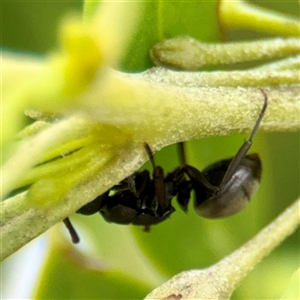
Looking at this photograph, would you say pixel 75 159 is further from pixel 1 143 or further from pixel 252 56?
pixel 252 56

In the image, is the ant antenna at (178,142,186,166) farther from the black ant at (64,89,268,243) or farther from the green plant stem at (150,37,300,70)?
the green plant stem at (150,37,300,70)

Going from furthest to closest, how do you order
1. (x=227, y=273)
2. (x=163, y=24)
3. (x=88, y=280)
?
1. (x=88, y=280)
2. (x=163, y=24)
3. (x=227, y=273)

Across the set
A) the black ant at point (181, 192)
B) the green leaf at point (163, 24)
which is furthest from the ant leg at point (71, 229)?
the green leaf at point (163, 24)

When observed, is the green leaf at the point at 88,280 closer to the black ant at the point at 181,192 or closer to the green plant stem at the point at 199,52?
the black ant at the point at 181,192

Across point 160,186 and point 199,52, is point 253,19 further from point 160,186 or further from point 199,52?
point 160,186

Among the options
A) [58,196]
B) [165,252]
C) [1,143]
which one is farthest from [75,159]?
[165,252]

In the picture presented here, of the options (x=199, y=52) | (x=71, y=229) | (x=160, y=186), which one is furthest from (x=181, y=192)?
(x=199, y=52)
